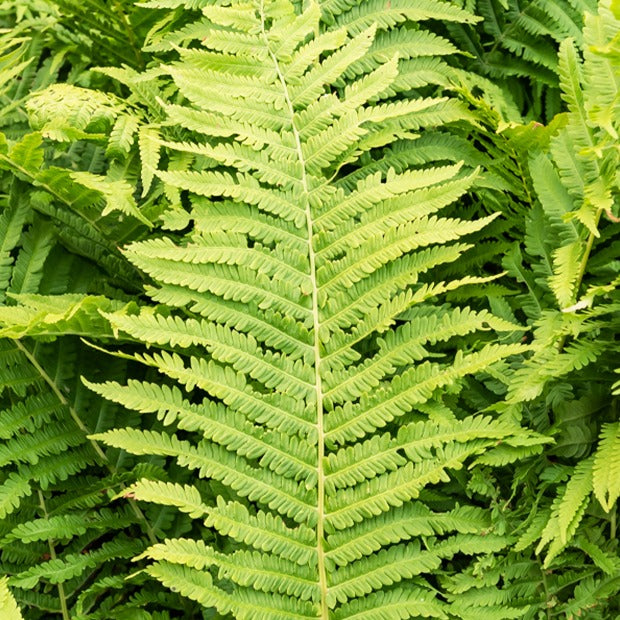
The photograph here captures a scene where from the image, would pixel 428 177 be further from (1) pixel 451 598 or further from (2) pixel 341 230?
(1) pixel 451 598

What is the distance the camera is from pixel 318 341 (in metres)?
1.19

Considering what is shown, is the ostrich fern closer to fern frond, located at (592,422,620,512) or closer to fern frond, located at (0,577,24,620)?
fern frond, located at (592,422,620,512)

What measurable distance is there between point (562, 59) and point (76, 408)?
109 cm

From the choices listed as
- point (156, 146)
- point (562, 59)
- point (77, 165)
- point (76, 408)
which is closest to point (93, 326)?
point (76, 408)

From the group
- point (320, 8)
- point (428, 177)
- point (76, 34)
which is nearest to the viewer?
point (428, 177)

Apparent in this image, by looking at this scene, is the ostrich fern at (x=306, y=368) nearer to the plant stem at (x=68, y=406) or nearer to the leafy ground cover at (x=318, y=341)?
the leafy ground cover at (x=318, y=341)

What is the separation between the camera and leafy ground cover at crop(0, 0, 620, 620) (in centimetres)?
112

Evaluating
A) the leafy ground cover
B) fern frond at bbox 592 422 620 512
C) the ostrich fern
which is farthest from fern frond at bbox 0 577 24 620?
fern frond at bbox 592 422 620 512

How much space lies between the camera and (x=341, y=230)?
122 cm

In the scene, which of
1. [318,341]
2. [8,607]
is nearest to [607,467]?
[318,341]

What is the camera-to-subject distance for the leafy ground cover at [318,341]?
44.1 inches

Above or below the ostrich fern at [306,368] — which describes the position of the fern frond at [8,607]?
below

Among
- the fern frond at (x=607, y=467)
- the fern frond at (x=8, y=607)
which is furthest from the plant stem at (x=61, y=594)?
the fern frond at (x=607, y=467)

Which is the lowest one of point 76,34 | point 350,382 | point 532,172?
point 350,382
